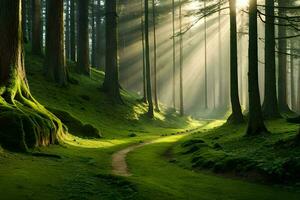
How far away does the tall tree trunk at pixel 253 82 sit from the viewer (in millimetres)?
18016

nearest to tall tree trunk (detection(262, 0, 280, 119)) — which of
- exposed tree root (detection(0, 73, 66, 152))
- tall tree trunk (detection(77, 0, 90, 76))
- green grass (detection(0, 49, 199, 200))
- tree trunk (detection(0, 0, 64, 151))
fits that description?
green grass (detection(0, 49, 199, 200))

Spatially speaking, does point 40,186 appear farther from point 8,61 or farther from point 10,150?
point 8,61

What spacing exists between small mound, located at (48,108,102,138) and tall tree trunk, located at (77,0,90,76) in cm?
1487

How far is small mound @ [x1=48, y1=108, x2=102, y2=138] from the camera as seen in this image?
22969mm

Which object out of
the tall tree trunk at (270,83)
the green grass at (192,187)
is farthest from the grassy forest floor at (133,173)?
the tall tree trunk at (270,83)

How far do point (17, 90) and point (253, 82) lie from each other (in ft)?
32.6

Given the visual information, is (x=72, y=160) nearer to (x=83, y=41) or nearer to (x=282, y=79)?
(x=282, y=79)

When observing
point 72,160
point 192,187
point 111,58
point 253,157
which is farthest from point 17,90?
point 111,58

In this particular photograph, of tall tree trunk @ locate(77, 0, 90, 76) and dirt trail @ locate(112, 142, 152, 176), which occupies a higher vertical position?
tall tree trunk @ locate(77, 0, 90, 76)

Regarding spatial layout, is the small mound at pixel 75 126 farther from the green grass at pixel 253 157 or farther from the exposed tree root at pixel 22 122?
the green grass at pixel 253 157

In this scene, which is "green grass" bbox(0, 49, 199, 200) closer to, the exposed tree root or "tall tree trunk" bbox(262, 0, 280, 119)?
the exposed tree root

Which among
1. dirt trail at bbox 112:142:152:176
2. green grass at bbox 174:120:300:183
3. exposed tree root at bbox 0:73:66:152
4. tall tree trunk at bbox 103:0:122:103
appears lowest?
dirt trail at bbox 112:142:152:176

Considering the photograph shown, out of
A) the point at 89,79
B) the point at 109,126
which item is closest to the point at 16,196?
the point at 109,126

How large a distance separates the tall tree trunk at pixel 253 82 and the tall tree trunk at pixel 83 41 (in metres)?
22.1
